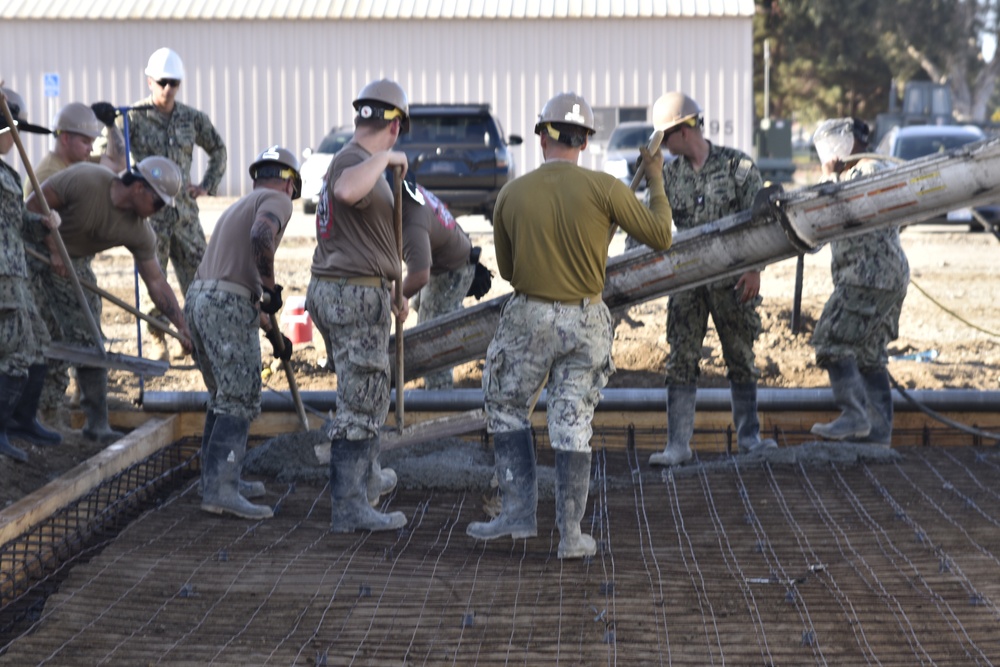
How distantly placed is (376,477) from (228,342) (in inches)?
36.0

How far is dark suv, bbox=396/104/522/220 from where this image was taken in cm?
1658

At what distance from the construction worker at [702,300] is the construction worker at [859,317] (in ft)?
1.42

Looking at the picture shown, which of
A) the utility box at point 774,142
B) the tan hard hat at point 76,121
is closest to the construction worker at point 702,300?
the tan hard hat at point 76,121

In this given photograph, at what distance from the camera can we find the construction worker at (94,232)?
6215mm

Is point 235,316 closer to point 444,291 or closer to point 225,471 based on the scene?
point 225,471

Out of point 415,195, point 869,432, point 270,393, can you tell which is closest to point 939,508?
point 869,432

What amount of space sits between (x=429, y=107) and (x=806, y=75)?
99.1 ft

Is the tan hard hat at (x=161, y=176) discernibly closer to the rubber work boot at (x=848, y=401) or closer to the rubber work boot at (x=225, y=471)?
the rubber work boot at (x=225, y=471)

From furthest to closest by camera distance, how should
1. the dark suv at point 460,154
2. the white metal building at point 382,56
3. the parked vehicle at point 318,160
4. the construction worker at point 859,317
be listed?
the white metal building at point 382,56 → the parked vehicle at point 318,160 → the dark suv at point 460,154 → the construction worker at point 859,317

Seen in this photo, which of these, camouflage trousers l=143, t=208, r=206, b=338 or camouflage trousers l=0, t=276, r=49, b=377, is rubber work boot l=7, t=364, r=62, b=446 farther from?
camouflage trousers l=143, t=208, r=206, b=338

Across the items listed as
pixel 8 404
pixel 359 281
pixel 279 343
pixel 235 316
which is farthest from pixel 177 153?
pixel 359 281

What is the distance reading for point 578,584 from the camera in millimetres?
4574

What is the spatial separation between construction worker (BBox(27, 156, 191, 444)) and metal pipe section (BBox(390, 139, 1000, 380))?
1.29m

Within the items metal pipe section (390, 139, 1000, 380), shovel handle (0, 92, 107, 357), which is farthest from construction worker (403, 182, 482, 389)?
shovel handle (0, 92, 107, 357)
